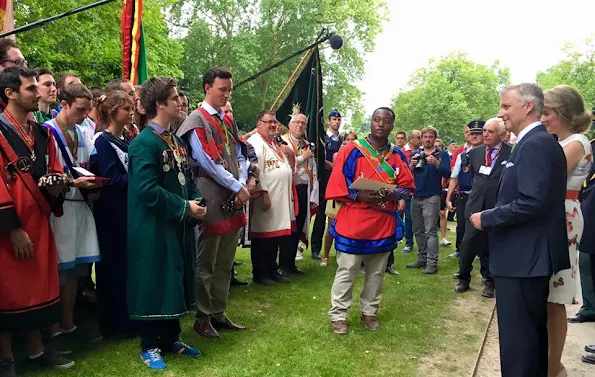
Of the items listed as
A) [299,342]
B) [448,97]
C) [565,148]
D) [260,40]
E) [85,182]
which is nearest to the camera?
[85,182]

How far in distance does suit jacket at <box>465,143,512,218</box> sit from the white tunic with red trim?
2302 mm

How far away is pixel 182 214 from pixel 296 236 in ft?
11.8

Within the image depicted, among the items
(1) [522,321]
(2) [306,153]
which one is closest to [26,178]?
(1) [522,321]

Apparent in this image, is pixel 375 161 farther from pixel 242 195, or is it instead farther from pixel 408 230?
pixel 408 230

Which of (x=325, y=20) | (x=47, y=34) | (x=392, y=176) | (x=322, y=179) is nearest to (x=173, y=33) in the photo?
(x=325, y=20)

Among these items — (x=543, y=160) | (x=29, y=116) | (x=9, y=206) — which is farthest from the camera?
(x=29, y=116)

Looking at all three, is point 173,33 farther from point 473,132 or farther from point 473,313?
point 473,313

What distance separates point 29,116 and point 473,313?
15.7 feet

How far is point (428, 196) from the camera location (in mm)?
7691

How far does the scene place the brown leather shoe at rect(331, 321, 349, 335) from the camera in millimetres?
4699

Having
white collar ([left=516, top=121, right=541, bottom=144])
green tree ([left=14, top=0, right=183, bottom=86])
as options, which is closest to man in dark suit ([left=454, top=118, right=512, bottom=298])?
white collar ([left=516, top=121, right=541, bottom=144])

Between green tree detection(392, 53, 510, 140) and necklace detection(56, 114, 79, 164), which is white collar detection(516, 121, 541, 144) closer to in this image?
necklace detection(56, 114, 79, 164)

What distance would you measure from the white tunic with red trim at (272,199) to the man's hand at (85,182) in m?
2.74

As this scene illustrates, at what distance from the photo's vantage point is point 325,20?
3175 centimetres
